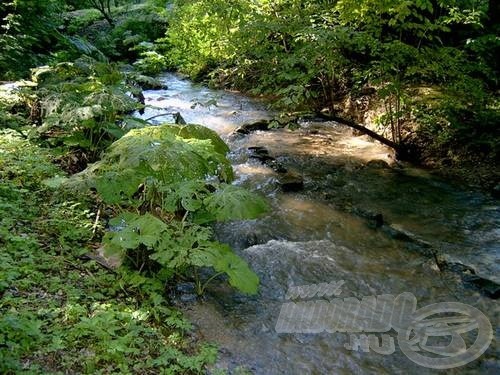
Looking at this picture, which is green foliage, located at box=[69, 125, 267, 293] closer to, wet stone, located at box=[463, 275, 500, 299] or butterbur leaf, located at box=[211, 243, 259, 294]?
butterbur leaf, located at box=[211, 243, 259, 294]

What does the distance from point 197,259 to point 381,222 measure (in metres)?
3.05

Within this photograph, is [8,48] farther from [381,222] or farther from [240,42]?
[381,222]

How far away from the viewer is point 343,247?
4828 mm

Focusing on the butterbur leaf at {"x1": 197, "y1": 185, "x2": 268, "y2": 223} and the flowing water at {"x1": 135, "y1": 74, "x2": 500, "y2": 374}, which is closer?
the flowing water at {"x1": 135, "y1": 74, "x2": 500, "y2": 374}

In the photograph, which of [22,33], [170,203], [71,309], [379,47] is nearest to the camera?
[71,309]

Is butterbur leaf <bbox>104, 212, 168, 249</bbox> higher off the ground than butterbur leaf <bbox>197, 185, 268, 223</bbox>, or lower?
lower

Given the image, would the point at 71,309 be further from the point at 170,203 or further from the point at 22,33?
the point at 22,33

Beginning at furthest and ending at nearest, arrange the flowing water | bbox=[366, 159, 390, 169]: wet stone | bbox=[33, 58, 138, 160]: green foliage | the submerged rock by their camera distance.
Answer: bbox=[366, 159, 390, 169]: wet stone, the submerged rock, bbox=[33, 58, 138, 160]: green foliage, the flowing water

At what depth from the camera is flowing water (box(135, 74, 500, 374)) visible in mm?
3227

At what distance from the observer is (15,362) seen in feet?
7.44

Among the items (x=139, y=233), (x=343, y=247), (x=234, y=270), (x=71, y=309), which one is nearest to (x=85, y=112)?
(x=139, y=233)

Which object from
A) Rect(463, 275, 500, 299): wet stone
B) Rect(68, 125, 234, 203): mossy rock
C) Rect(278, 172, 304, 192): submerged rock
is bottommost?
Rect(278, 172, 304, 192): submerged rock

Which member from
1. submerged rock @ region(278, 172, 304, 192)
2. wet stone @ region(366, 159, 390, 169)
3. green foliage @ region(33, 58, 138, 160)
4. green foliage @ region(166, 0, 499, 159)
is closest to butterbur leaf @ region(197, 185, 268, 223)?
green foliage @ region(33, 58, 138, 160)

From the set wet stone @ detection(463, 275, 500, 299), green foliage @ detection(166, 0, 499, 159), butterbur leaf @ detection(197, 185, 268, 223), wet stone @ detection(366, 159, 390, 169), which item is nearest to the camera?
butterbur leaf @ detection(197, 185, 268, 223)
